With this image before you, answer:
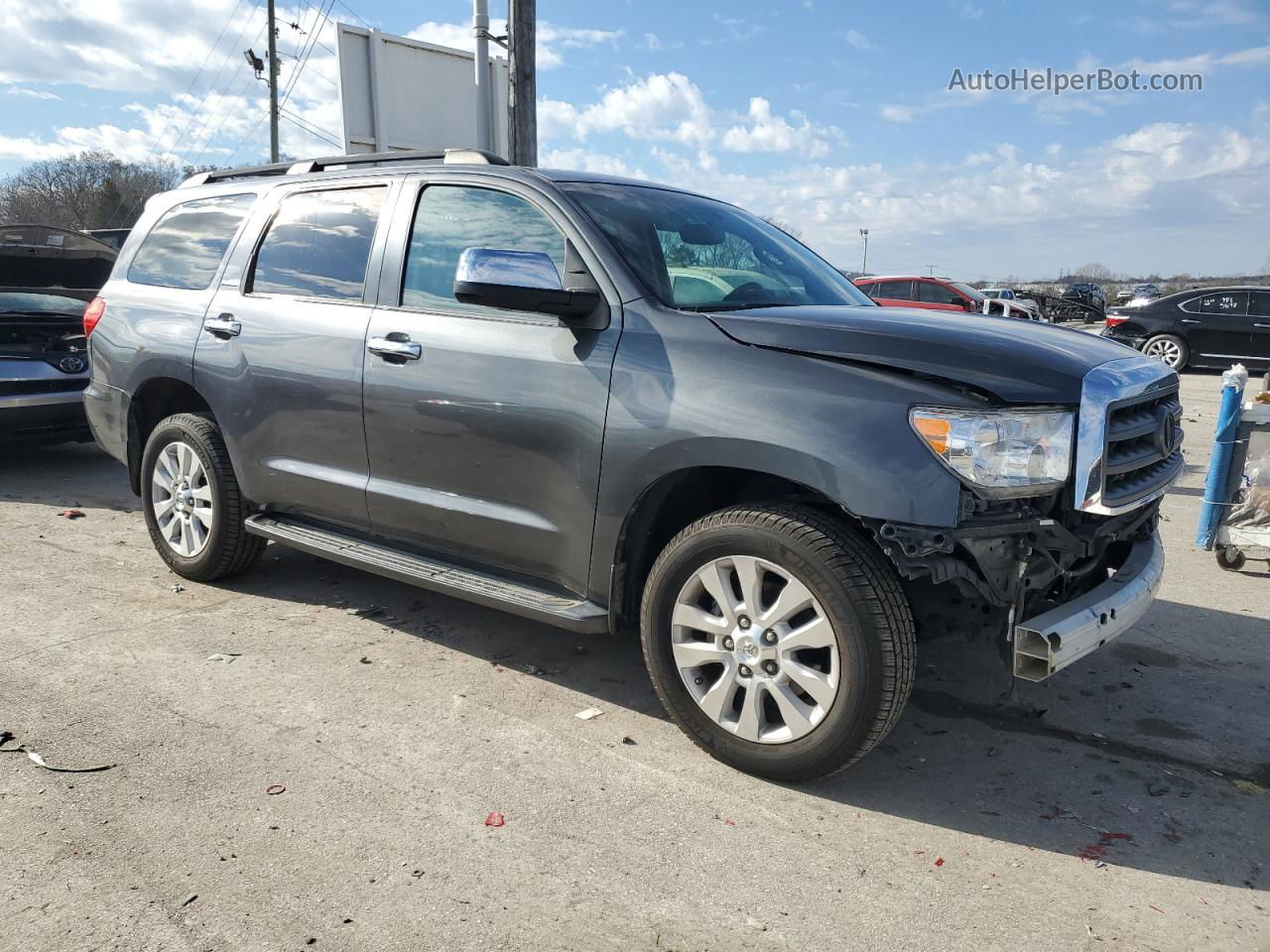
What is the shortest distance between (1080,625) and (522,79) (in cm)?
790

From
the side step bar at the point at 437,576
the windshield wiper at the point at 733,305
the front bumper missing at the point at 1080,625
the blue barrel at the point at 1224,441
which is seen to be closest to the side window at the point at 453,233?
the windshield wiper at the point at 733,305

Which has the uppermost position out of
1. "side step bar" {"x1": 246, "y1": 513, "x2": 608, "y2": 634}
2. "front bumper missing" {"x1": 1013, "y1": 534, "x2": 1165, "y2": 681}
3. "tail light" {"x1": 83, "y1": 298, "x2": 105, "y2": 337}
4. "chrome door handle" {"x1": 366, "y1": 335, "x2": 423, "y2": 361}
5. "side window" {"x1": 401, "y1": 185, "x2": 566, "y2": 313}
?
"side window" {"x1": 401, "y1": 185, "x2": 566, "y2": 313}

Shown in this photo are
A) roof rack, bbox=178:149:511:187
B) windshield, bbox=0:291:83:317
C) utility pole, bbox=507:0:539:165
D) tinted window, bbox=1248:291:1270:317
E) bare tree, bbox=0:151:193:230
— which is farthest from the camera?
bare tree, bbox=0:151:193:230

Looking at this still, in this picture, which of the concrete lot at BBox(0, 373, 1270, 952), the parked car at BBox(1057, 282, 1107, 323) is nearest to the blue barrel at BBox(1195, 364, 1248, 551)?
the concrete lot at BBox(0, 373, 1270, 952)

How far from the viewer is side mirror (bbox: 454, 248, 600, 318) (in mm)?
3189

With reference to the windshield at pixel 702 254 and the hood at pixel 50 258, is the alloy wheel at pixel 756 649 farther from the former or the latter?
the hood at pixel 50 258

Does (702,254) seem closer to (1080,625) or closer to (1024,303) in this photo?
(1080,625)

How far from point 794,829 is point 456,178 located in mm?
2758

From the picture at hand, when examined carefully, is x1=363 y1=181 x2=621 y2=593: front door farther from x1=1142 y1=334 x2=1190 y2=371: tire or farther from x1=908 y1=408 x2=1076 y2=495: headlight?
x1=1142 y1=334 x2=1190 y2=371: tire

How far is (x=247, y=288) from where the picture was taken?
4488 mm

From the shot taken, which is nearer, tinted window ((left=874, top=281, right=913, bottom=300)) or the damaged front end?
the damaged front end

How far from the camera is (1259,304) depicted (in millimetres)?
16953

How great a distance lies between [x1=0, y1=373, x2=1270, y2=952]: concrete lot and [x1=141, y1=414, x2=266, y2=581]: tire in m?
0.33

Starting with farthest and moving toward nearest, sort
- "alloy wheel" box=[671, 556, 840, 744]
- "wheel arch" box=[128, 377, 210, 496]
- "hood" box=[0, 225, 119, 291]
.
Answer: "hood" box=[0, 225, 119, 291], "wheel arch" box=[128, 377, 210, 496], "alloy wheel" box=[671, 556, 840, 744]
